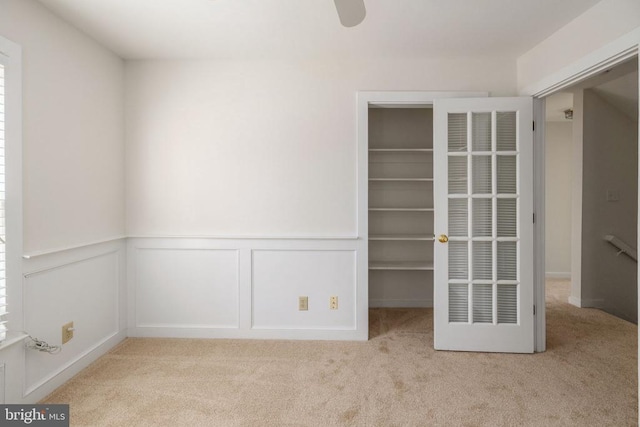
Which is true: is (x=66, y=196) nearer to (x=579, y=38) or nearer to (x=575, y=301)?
(x=579, y=38)

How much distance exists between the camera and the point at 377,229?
424 cm

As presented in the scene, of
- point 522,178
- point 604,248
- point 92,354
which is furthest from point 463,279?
point 92,354

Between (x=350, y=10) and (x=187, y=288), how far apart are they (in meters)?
2.65

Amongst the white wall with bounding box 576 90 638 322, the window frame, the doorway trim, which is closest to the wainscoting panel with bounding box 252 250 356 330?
the doorway trim

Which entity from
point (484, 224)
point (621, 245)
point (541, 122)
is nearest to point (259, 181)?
point (484, 224)

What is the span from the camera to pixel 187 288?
324cm

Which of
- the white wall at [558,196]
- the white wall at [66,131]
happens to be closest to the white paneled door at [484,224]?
the white wall at [66,131]

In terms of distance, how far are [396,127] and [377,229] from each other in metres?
1.19

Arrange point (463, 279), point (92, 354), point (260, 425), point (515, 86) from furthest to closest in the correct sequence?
point (515, 86), point (463, 279), point (92, 354), point (260, 425)

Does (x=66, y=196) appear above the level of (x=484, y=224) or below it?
above

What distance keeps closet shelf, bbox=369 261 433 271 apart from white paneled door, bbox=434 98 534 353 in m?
0.86

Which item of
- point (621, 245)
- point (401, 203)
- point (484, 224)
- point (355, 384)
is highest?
point (401, 203)

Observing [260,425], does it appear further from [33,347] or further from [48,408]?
[33,347]

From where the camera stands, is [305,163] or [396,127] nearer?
[305,163]
